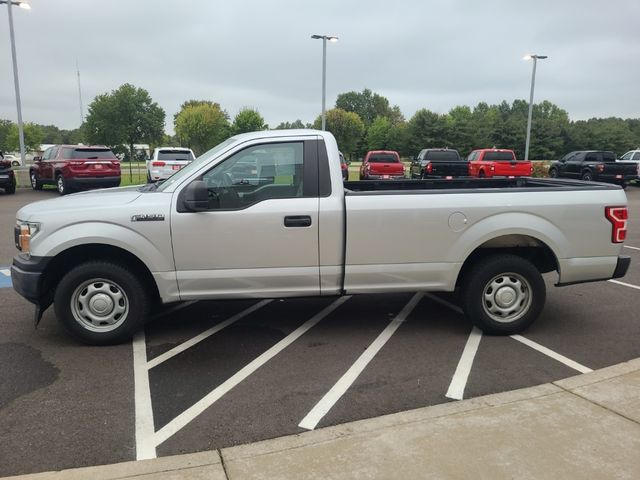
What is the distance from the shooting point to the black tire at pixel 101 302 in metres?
4.71

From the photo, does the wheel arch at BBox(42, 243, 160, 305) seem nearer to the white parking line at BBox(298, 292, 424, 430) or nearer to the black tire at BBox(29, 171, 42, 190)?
the white parking line at BBox(298, 292, 424, 430)

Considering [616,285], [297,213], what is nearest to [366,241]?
[297,213]

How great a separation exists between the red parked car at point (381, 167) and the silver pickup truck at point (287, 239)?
62.6 ft

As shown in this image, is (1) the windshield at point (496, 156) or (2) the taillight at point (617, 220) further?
(1) the windshield at point (496, 156)

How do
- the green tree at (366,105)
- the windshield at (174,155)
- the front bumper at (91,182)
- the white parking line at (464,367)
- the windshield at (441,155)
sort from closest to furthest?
the white parking line at (464,367)
the front bumper at (91,182)
the windshield at (174,155)
the windshield at (441,155)
the green tree at (366,105)

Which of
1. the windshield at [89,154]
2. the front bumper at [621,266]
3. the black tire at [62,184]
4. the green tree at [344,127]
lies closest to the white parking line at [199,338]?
the front bumper at [621,266]

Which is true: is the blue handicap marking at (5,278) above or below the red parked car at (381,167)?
below

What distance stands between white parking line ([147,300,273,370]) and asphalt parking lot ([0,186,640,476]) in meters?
0.02

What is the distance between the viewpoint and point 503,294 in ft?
16.8

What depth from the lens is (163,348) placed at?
→ 4.88m

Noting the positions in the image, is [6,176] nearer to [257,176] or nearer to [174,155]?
[174,155]

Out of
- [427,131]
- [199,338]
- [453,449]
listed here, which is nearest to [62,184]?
[199,338]

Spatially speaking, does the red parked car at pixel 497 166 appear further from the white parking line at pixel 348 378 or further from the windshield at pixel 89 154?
the white parking line at pixel 348 378

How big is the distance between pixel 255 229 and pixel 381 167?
20.4 m
